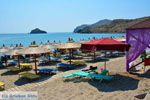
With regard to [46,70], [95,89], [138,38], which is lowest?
[95,89]

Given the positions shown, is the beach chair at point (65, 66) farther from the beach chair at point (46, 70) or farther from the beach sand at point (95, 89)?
the beach sand at point (95, 89)

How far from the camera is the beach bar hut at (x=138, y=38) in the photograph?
9.33 meters

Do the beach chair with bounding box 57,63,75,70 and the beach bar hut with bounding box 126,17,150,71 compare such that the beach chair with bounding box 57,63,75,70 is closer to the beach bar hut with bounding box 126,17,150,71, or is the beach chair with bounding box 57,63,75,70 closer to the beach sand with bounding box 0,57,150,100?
the beach sand with bounding box 0,57,150,100

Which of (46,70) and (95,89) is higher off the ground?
(46,70)

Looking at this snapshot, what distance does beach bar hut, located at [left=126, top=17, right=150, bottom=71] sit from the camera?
933 cm

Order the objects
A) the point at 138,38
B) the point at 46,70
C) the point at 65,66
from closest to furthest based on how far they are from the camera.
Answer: the point at 138,38, the point at 46,70, the point at 65,66

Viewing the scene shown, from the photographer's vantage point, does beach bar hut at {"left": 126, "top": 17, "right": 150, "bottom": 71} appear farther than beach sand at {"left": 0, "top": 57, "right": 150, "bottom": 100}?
Yes

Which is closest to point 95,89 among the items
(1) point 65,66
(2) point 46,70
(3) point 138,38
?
(3) point 138,38

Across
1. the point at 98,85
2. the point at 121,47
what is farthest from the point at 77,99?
the point at 121,47

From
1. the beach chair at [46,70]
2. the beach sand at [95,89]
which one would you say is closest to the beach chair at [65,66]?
the beach chair at [46,70]

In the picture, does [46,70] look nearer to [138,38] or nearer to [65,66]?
[65,66]

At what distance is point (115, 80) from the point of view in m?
8.72

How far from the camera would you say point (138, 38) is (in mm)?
9695

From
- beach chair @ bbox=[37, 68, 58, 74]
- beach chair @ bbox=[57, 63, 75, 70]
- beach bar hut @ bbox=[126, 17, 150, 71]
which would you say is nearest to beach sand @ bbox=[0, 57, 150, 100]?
beach bar hut @ bbox=[126, 17, 150, 71]
